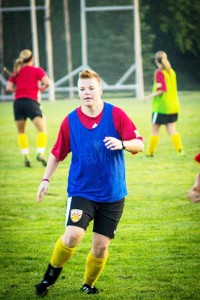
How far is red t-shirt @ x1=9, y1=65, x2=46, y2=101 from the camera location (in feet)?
42.3

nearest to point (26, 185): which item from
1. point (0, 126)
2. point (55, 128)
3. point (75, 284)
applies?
point (75, 284)

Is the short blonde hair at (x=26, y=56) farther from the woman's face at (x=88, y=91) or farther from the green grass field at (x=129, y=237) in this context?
the woman's face at (x=88, y=91)

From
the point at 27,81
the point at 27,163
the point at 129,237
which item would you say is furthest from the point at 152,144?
the point at 129,237

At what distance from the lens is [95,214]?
5457 mm

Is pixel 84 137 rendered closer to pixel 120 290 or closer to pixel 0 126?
pixel 120 290

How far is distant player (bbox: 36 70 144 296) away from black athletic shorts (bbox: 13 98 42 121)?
7.32 meters

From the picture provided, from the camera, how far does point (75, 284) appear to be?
5922 millimetres

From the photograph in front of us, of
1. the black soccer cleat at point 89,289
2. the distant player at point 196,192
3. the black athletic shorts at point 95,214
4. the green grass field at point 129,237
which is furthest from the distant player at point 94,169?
the distant player at point 196,192

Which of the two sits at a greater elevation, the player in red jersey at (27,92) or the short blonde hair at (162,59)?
the short blonde hair at (162,59)

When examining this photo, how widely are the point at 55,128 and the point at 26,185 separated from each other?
8.81 meters

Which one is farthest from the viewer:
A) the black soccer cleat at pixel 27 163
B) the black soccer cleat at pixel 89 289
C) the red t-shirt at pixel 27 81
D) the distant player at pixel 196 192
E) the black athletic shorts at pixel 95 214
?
the black soccer cleat at pixel 27 163

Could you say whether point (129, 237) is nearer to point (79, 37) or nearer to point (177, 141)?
point (177, 141)

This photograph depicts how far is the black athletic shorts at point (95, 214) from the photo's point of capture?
526 cm

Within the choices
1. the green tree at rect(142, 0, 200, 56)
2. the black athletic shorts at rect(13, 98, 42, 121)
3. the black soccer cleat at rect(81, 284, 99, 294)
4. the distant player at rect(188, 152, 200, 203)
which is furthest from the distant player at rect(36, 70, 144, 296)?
the green tree at rect(142, 0, 200, 56)
